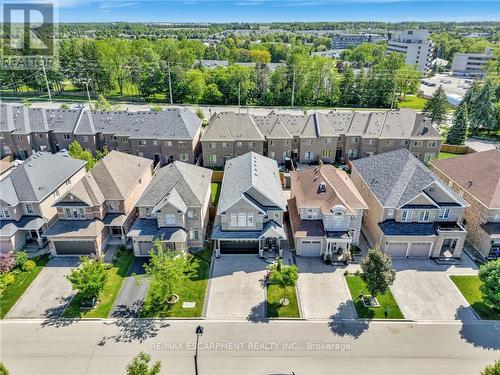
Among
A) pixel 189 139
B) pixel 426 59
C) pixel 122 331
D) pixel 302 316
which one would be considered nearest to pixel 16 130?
pixel 189 139

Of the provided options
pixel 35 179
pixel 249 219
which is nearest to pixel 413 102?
pixel 249 219

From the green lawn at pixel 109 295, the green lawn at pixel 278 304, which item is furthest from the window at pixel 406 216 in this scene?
the green lawn at pixel 109 295

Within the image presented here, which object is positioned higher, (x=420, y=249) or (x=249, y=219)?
(x=249, y=219)

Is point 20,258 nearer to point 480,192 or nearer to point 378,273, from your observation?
point 378,273

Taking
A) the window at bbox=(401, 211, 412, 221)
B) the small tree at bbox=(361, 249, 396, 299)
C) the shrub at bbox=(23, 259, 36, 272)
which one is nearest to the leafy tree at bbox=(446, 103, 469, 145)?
the window at bbox=(401, 211, 412, 221)

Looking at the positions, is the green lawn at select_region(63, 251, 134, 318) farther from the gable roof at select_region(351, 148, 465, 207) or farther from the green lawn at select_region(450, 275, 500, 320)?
the green lawn at select_region(450, 275, 500, 320)

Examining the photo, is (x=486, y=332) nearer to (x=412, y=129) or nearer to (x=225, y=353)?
(x=225, y=353)
